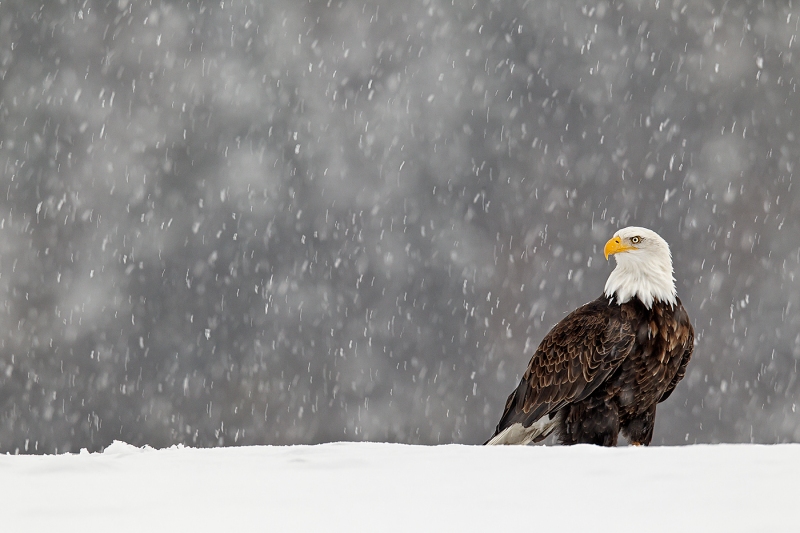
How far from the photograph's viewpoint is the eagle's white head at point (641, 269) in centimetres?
629

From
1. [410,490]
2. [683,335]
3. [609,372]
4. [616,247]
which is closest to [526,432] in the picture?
[609,372]

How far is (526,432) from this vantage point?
22.3 feet

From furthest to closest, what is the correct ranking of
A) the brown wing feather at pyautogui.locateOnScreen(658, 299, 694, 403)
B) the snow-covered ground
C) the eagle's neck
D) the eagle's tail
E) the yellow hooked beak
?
the eagle's tail, the yellow hooked beak, the eagle's neck, the brown wing feather at pyautogui.locateOnScreen(658, 299, 694, 403), the snow-covered ground

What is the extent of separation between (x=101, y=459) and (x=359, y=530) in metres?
0.86

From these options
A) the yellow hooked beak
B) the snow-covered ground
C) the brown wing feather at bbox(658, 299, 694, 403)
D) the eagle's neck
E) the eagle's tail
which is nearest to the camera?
the snow-covered ground

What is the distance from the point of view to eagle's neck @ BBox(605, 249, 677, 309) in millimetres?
6277

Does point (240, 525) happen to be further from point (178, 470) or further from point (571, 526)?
point (571, 526)

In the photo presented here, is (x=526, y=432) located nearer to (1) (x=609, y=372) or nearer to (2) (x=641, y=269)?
(1) (x=609, y=372)

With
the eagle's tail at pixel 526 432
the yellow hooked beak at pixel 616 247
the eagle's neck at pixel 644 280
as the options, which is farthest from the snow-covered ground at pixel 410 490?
the eagle's tail at pixel 526 432

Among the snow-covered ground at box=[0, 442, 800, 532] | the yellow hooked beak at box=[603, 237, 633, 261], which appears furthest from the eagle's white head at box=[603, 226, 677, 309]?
the snow-covered ground at box=[0, 442, 800, 532]

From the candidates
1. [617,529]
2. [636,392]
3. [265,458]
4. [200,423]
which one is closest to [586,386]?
[636,392]

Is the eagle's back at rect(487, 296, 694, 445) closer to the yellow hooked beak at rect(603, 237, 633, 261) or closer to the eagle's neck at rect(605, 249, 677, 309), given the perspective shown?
the eagle's neck at rect(605, 249, 677, 309)

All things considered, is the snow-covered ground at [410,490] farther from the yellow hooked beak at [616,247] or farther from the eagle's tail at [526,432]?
the eagle's tail at [526,432]

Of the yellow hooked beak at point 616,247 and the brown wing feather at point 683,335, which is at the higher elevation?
the yellow hooked beak at point 616,247
